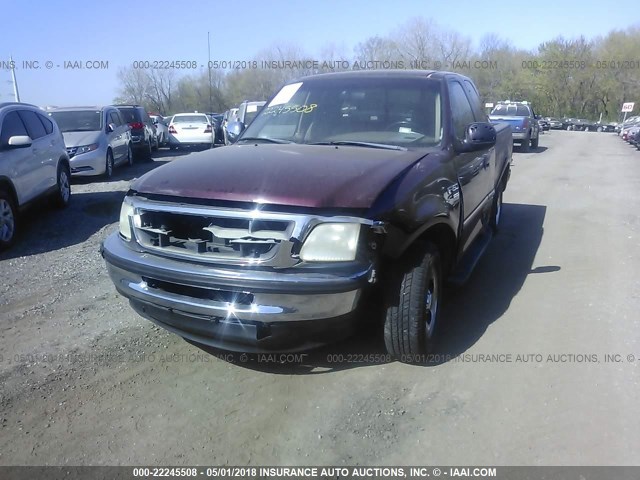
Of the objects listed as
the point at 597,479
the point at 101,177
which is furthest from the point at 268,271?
the point at 101,177

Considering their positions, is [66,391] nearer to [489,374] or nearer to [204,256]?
[204,256]

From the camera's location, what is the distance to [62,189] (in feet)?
28.0

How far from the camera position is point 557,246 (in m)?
6.49

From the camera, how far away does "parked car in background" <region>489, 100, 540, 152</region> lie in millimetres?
19938

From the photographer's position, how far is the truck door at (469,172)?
424 cm

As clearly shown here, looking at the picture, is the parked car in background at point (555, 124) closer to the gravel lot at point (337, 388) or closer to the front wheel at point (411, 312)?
the gravel lot at point (337, 388)

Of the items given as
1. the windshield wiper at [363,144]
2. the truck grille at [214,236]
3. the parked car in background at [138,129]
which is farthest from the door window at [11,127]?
the parked car in background at [138,129]

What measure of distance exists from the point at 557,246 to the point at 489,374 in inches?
141

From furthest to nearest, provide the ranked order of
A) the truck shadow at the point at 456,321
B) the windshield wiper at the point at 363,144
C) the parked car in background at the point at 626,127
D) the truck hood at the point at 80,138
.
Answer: the parked car in background at the point at 626,127 < the truck hood at the point at 80,138 < the windshield wiper at the point at 363,144 < the truck shadow at the point at 456,321

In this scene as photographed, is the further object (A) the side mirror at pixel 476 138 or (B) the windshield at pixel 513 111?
(B) the windshield at pixel 513 111

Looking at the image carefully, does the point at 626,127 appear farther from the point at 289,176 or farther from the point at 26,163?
the point at 289,176

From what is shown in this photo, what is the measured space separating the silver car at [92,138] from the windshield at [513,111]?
47.9ft

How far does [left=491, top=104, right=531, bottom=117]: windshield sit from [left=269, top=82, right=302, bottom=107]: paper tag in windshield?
1796cm

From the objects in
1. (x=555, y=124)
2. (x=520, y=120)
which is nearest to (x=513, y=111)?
(x=520, y=120)
